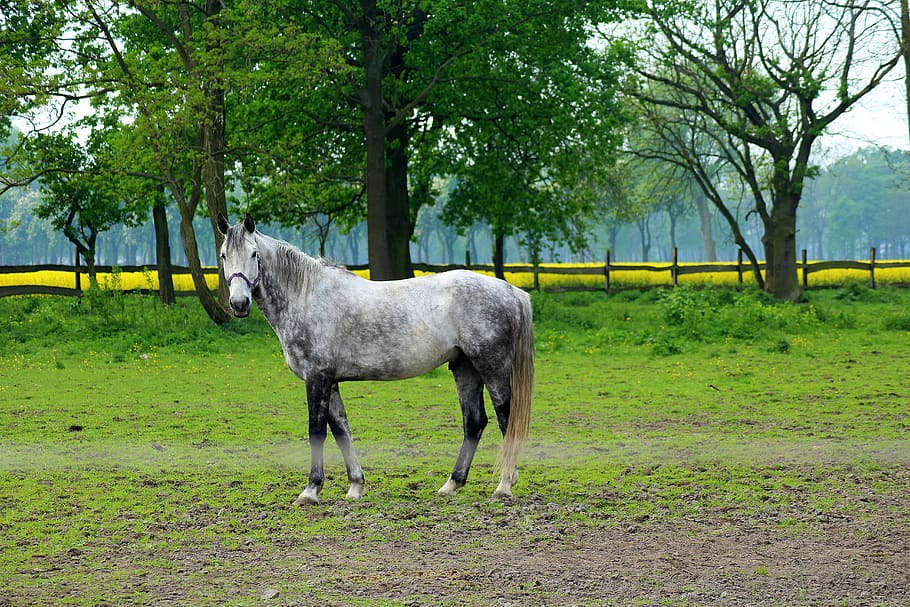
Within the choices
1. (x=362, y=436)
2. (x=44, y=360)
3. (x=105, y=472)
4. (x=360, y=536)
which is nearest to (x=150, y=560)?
(x=360, y=536)

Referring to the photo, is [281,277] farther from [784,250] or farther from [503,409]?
[784,250]

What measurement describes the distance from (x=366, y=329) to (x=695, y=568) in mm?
3379

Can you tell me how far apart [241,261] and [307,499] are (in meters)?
1.98

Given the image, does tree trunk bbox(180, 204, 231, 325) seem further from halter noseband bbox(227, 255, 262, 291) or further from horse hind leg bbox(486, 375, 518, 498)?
horse hind leg bbox(486, 375, 518, 498)

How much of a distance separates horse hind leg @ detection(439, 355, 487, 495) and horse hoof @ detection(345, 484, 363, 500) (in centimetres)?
66

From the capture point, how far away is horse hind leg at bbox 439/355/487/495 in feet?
26.8

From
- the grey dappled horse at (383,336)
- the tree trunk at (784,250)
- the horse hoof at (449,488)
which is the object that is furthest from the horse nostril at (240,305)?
Result: the tree trunk at (784,250)

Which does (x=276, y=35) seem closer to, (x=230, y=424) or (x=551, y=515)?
(x=230, y=424)

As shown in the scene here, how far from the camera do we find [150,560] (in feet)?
20.6

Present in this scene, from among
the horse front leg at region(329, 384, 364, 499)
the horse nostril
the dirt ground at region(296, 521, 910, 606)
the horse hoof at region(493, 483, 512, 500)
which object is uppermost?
the horse nostril

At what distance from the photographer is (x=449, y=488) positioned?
8.12m

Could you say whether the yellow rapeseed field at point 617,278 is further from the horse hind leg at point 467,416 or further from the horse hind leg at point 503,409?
the horse hind leg at point 503,409

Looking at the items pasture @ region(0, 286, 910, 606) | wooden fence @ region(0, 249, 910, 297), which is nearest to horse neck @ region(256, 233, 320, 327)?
pasture @ region(0, 286, 910, 606)

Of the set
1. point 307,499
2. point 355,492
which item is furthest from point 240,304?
point 355,492
